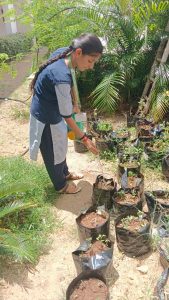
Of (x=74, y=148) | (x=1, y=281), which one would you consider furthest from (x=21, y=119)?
(x=1, y=281)

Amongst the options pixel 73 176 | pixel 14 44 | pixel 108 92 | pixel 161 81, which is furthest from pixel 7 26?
pixel 73 176

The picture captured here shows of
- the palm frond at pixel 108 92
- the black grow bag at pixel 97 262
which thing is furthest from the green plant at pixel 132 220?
the palm frond at pixel 108 92

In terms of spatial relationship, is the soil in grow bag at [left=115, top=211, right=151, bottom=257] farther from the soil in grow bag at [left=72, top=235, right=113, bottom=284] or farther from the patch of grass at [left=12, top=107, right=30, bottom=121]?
the patch of grass at [left=12, top=107, right=30, bottom=121]

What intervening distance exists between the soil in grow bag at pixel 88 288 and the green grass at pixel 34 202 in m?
0.66

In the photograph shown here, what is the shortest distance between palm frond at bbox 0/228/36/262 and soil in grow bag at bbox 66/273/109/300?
1.54 ft

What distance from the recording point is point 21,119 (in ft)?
18.7

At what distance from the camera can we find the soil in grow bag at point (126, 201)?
3.16m

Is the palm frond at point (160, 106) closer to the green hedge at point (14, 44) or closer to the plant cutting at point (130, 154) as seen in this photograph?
the plant cutting at point (130, 154)

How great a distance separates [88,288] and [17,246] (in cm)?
70

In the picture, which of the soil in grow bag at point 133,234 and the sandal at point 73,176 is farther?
the sandal at point 73,176

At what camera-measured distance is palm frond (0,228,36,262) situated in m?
2.66

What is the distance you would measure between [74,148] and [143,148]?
3.38ft

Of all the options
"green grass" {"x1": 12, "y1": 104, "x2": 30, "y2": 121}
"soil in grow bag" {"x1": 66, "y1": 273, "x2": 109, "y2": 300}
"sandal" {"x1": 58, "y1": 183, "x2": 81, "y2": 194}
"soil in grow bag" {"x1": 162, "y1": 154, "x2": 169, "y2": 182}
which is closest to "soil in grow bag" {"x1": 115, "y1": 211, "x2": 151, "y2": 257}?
"soil in grow bag" {"x1": 66, "y1": 273, "x2": 109, "y2": 300}

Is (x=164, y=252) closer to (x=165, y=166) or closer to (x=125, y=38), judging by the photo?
(x=165, y=166)
